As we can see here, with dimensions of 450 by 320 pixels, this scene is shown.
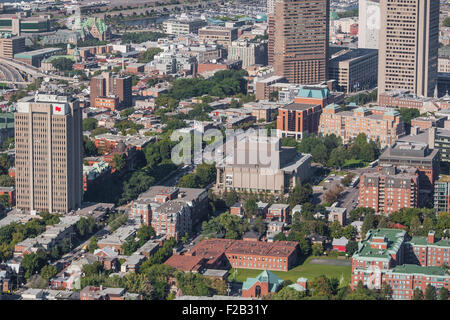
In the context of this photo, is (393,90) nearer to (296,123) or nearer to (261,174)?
(296,123)

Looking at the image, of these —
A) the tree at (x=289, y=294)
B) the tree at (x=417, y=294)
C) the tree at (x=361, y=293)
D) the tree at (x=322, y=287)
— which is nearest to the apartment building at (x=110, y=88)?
the tree at (x=322, y=287)

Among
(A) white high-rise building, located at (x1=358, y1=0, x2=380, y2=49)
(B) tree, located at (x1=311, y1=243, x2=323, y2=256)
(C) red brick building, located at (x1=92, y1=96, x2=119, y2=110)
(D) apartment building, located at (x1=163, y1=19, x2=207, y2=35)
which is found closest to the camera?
(B) tree, located at (x1=311, y1=243, x2=323, y2=256)

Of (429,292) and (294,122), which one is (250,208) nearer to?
(429,292)

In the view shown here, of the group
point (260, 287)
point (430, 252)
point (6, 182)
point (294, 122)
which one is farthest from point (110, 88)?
point (260, 287)

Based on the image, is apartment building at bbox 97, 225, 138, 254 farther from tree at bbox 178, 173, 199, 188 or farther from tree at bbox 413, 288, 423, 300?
tree at bbox 413, 288, 423, 300

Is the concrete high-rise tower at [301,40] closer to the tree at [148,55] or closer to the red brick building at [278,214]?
the tree at [148,55]

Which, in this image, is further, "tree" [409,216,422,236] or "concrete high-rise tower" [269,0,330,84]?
"concrete high-rise tower" [269,0,330,84]

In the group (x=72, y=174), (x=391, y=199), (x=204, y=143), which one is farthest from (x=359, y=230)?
(x=204, y=143)

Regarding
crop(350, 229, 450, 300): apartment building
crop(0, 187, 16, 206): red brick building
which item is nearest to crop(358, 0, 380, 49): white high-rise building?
crop(0, 187, 16, 206): red brick building
